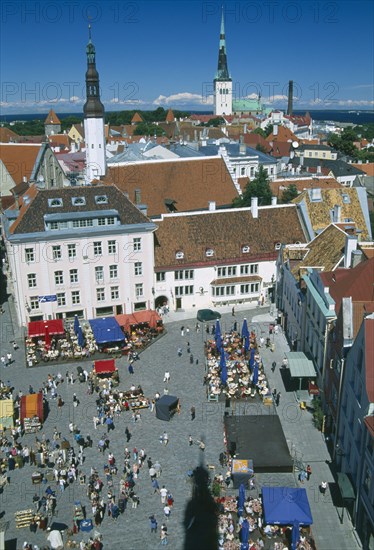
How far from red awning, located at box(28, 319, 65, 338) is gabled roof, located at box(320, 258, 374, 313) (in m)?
24.3

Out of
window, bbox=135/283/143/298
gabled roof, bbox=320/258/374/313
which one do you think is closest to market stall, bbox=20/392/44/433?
window, bbox=135/283/143/298

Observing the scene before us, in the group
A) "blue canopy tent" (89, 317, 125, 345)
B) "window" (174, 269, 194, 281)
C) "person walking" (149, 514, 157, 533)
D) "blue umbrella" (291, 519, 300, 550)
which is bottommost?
"person walking" (149, 514, 157, 533)

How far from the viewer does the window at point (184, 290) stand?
60312mm

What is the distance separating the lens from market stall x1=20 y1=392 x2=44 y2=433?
1569 inches

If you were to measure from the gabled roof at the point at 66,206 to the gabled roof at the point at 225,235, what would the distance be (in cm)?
467

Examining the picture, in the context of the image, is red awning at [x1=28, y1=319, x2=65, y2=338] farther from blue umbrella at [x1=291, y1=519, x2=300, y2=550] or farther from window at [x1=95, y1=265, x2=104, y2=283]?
blue umbrella at [x1=291, y1=519, x2=300, y2=550]

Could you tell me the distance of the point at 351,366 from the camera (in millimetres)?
32938

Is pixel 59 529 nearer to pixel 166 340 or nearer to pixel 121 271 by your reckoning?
pixel 166 340

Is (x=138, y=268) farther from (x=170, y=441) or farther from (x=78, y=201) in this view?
(x=170, y=441)

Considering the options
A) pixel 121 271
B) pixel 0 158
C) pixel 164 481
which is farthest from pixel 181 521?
pixel 0 158

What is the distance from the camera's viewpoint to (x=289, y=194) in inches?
2980

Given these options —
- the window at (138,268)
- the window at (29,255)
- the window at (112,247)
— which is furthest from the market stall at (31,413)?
the window at (138,268)

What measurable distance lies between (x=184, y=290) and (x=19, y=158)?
56.3m

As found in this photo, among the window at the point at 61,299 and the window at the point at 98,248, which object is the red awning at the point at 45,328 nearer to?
the window at the point at 61,299
